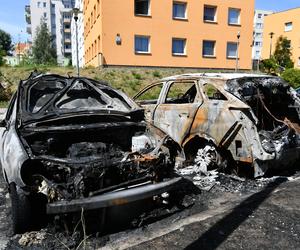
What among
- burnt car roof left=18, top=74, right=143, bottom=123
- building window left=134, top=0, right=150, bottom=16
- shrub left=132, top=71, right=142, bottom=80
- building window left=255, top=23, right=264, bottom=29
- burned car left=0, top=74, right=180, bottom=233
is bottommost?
burned car left=0, top=74, right=180, bottom=233

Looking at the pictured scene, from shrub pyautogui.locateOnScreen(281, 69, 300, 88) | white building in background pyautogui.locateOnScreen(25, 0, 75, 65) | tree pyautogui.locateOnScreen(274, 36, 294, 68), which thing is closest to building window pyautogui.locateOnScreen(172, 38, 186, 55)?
shrub pyautogui.locateOnScreen(281, 69, 300, 88)

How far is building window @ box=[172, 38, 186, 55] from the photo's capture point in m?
27.1

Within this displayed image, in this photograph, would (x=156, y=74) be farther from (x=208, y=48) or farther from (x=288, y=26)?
(x=288, y=26)

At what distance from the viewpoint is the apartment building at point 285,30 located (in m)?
49.7

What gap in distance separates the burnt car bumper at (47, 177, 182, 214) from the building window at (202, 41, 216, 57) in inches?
993

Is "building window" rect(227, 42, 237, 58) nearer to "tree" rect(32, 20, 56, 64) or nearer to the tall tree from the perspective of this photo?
"tree" rect(32, 20, 56, 64)

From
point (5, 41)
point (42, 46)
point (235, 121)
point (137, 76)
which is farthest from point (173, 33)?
point (5, 41)

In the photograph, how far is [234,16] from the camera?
29391 millimetres

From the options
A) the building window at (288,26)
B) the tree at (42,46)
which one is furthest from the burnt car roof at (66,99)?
the tree at (42,46)

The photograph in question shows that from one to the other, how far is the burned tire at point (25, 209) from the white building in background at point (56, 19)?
8589 cm

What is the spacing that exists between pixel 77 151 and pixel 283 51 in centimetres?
4774

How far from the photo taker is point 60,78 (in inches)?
250

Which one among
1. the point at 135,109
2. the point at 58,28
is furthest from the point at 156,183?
the point at 58,28

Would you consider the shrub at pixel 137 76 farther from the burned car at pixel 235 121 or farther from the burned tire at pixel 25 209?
the burned tire at pixel 25 209
